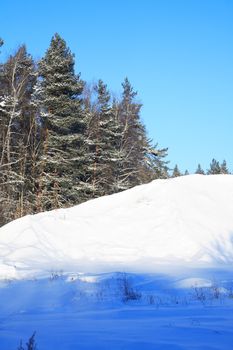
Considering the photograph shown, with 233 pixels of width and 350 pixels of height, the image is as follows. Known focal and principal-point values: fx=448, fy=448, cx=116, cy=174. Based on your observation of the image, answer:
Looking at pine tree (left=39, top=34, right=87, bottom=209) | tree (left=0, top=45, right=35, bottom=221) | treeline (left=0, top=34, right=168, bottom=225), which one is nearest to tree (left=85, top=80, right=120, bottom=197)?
treeline (left=0, top=34, right=168, bottom=225)

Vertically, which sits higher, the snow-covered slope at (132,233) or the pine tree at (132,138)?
the pine tree at (132,138)

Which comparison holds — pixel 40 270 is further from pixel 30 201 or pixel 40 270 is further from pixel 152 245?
pixel 30 201

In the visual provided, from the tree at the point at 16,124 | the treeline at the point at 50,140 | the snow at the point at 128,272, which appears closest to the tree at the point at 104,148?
the treeline at the point at 50,140

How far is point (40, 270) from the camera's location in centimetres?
1065

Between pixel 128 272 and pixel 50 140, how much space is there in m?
19.5

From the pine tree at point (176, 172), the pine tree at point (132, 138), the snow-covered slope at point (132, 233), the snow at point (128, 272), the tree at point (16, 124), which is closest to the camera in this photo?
the snow at point (128, 272)

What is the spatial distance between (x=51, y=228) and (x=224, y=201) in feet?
21.3

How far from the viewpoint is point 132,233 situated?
563 inches

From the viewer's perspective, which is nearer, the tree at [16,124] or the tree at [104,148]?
the tree at [16,124]

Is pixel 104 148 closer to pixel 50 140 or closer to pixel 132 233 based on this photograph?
pixel 50 140

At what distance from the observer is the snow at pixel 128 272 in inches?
183

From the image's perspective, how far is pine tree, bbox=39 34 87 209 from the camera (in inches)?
1107

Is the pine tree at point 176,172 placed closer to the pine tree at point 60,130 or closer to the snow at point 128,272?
the pine tree at point 60,130

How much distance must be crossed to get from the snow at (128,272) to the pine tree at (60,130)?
1069cm
